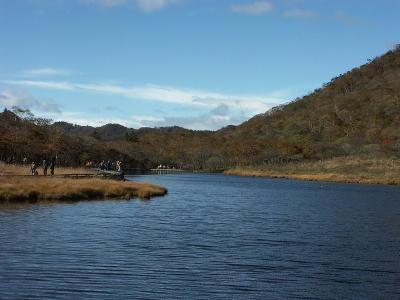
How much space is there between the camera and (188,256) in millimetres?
30047

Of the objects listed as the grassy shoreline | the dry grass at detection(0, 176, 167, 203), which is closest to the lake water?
the grassy shoreline

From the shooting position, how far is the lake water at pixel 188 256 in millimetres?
22781

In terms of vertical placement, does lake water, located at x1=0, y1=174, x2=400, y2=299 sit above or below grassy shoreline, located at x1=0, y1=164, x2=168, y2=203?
below

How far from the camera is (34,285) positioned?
22047 mm

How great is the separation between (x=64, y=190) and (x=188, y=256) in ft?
108

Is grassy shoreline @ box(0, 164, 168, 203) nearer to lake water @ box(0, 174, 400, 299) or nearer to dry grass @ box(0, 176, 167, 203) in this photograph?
dry grass @ box(0, 176, 167, 203)

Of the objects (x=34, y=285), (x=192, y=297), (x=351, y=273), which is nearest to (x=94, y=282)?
(x=34, y=285)

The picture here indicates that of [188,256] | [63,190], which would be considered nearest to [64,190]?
[63,190]

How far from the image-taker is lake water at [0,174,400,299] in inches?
897

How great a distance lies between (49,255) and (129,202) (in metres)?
34.1

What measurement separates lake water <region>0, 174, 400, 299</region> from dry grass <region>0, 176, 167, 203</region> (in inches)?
195

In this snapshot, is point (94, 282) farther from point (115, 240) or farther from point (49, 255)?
point (115, 240)

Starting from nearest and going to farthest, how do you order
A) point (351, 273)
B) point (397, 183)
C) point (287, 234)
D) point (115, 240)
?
point (351, 273) → point (115, 240) → point (287, 234) → point (397, 183)

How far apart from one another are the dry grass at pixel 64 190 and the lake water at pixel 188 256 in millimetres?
4953
